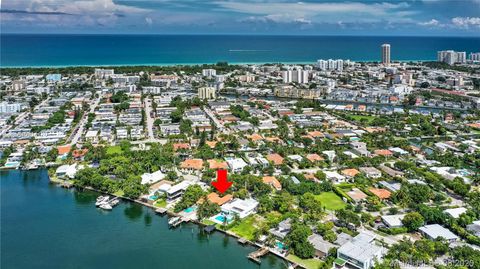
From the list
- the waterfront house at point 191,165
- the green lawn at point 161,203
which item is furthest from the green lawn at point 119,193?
the waterfront house at point 191,165

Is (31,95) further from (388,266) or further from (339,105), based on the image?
(388,266)

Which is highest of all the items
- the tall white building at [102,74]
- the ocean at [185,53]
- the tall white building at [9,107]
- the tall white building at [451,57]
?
the ocean at [185,53]

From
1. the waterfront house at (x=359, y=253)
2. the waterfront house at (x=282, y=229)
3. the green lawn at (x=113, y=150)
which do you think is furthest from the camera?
the green lawn at (x=113, y=150)

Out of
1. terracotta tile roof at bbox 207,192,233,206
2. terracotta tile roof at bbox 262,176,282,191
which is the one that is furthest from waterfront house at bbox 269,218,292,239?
terracotta tile roof at bbox 262,176,282,191

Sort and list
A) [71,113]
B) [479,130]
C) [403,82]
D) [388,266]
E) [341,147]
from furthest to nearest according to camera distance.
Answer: [403,82] < [71,113] < [479,130] < [341,147] < [388,266]

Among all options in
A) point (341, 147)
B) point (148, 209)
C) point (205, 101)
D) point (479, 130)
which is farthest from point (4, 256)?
point (479, 130)

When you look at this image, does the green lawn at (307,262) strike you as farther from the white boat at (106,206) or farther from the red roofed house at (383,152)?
the red roofed house at (383,152)
